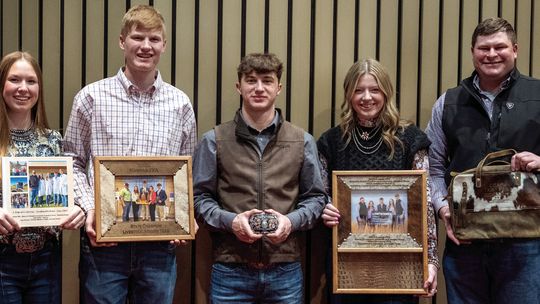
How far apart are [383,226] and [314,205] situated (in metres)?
0.36

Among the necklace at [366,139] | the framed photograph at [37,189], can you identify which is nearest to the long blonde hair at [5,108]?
the framed photograph at [37,189]

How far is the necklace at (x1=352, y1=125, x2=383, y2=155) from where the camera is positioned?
2982 millimetres

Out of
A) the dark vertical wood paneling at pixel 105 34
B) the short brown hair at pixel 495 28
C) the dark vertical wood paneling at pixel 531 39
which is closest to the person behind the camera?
the short brown hair at pixel 495 28

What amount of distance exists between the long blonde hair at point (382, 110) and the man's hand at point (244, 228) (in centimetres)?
69

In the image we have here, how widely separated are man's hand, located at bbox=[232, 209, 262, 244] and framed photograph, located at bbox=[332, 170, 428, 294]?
426 mm

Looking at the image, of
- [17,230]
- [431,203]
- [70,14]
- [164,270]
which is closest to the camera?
[17,230]

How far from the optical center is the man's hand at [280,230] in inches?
106

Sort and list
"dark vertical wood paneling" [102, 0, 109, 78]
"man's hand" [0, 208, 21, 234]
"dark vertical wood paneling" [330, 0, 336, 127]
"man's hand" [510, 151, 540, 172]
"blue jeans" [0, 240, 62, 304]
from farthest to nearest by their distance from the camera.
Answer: "dark vertical wood paneling" [330, 0, 336, 127]
"dark vertical wood paneling" [102, 0, 109, 78]
"man's hand" [510, 151, 540, 172]
"blue jeans" [0, 240, 62, 304]
"man's hand" [0, 208, 21, 234]

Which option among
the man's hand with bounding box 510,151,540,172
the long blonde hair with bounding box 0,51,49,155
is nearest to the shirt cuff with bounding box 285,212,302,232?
the man's hand with bounding box 510,151,540,172

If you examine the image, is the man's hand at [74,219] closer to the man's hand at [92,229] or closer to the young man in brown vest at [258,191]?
the man's hand at [92,229]

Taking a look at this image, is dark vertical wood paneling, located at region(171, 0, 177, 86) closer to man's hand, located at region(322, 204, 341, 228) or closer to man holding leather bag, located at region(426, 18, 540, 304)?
man's hand, located at region(322, 204, 341, 228)

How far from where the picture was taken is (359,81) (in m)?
3.03

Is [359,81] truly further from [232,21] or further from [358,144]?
[232,21]

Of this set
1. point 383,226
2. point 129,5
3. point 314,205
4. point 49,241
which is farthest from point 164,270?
point 129,5
